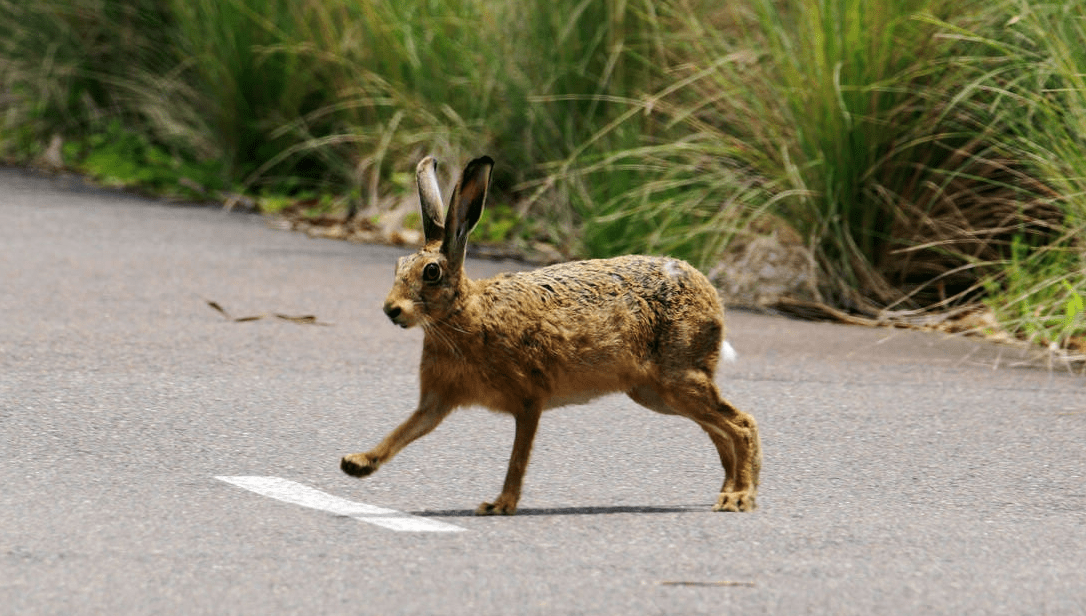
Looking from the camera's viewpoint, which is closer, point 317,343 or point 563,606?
point 563,606

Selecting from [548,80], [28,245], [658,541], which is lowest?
[28,245]

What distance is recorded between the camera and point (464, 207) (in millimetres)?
4633

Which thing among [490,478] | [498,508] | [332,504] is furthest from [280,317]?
[498,508]

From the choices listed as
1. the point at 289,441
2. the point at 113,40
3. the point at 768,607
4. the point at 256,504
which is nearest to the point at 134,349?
the point at 289,441

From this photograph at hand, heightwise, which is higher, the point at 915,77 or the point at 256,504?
the point at 915,77

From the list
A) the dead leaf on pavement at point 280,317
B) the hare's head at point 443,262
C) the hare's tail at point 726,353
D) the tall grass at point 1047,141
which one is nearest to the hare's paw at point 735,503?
the hare's tail at point 726,353

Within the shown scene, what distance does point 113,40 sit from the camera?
554 inches

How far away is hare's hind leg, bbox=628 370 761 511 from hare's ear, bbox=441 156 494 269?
2.35 feet

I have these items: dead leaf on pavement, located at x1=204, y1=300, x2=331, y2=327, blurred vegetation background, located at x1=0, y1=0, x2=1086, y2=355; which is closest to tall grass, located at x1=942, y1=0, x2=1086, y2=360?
blurred vegetation background, located at x1=0, y1=0, x2=1086, y2=355

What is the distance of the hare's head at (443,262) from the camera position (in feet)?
15.0

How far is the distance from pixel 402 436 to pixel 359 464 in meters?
0.14

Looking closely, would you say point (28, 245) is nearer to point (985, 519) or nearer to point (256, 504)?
point (256, 504)

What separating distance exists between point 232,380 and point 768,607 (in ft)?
11.3

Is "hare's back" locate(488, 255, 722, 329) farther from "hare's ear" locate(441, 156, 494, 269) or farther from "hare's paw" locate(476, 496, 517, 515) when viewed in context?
"hare's paw" locate(476, 496, 517, 515)
